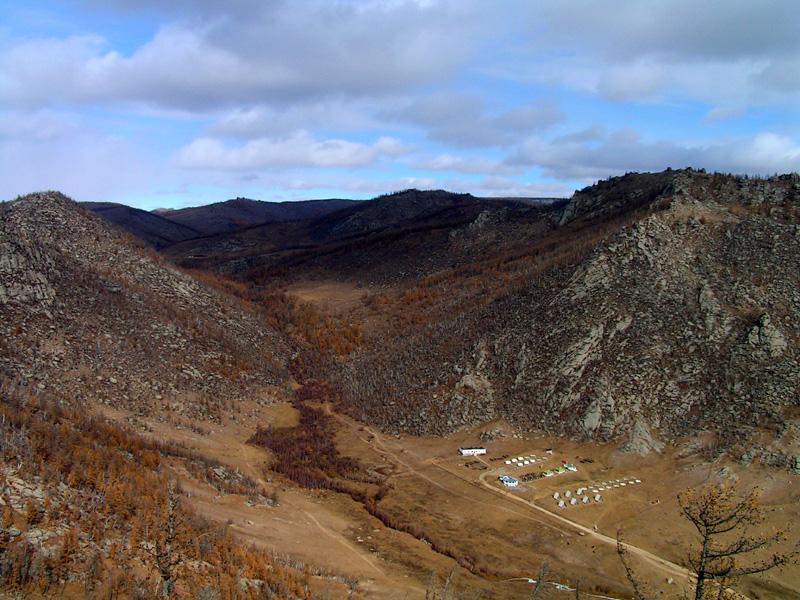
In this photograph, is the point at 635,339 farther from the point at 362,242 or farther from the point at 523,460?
the point at 362,242

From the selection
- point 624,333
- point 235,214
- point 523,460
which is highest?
point 235,214

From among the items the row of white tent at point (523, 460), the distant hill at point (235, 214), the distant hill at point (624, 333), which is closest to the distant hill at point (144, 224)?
the distant hill at point (235, 214)

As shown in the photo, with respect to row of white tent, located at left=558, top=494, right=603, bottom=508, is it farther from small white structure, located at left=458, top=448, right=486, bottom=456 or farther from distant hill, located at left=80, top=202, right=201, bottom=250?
distant hill, located at left=80, top=202, right=201, bottom=250

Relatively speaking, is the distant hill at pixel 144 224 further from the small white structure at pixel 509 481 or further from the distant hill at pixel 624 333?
the small white structure at pixel 509 481

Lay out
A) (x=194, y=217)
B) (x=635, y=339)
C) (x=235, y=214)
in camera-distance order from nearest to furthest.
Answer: (x=635, y=339) < (x=194, y=217) < (x=235, y=214)

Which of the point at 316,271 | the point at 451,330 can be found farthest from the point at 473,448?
the point at 316,271

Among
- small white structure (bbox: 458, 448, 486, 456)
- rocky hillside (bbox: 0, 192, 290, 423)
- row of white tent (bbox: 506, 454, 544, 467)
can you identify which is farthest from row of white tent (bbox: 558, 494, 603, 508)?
rocky hillside (bbox: 0, 192, 290, 423)

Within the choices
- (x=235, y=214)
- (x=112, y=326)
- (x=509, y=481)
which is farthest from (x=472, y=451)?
(x=235, y=214)
